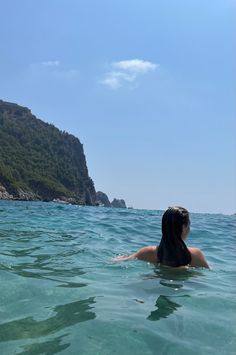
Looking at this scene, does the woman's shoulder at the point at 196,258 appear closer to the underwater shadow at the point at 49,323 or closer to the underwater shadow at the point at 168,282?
the underwater shadow at the point at 168,282

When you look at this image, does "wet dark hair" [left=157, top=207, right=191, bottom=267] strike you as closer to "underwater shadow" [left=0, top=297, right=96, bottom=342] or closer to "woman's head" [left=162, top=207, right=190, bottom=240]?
"woman's head" [left=162, top=207, right=190, bottom=240]

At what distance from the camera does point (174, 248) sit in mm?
6645

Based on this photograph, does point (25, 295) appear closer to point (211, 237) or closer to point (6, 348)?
point (6, 348)

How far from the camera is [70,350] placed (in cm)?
347

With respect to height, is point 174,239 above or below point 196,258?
above

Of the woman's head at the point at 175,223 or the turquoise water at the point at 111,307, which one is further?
the woman's head at the point at 175,223

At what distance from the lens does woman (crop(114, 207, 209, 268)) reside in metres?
6.39

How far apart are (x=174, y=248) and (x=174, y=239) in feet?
0.83

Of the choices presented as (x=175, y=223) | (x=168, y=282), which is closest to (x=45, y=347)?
(x=168, y=282)

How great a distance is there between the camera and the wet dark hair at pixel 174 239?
6.39 metres

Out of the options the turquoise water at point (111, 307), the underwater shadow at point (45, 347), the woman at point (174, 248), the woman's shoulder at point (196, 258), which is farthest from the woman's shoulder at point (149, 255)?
the underwater shadow at point (45, 347)

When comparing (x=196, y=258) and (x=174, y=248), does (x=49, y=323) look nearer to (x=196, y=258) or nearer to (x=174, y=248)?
(x=174, y=248)

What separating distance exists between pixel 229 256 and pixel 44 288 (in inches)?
250

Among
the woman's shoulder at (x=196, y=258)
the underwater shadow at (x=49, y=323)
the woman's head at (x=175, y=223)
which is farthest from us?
the woman's shoulder at (x=196, y=258)
